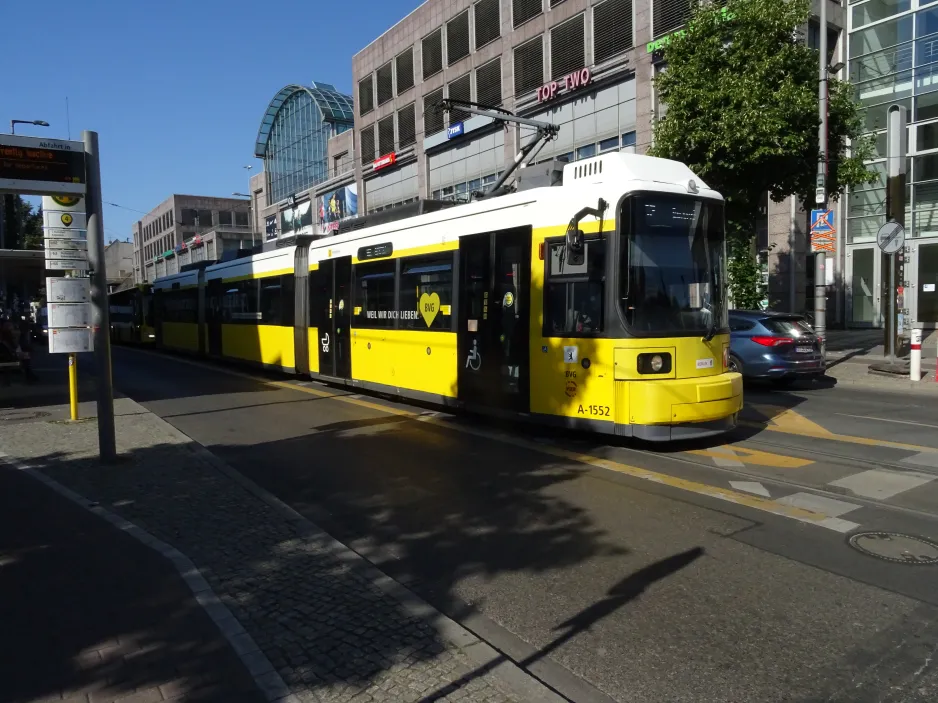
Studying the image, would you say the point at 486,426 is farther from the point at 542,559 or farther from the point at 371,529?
the point at 542,559

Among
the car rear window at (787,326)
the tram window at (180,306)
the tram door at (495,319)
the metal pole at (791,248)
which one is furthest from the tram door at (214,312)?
the metal pole at (791,248)

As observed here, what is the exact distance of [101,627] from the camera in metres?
4.01

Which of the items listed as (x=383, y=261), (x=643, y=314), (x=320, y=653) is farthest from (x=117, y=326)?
(x=320, y=653)

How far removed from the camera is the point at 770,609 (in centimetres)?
417

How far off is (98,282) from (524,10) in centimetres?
2894

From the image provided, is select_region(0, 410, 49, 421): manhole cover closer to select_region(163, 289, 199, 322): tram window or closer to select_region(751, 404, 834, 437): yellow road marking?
select_region(163, 289, 199, 322): tram window

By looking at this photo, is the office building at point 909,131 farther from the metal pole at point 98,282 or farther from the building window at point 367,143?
the building window at point 367,143

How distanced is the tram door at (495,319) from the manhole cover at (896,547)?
444 cm

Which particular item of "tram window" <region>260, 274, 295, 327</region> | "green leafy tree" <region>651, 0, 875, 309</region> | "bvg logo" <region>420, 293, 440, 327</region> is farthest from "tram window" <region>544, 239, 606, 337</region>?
"green leafy tree" <region>651, 0, 875, 309</region>

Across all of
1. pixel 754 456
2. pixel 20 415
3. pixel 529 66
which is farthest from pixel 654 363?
pixel 529 66

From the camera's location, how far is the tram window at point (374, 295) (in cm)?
1196

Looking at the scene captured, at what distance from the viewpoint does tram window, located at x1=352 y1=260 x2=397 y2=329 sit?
39.2 feet

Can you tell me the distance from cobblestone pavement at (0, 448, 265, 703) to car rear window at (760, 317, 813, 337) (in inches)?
471

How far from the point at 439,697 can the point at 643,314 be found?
5469mm
